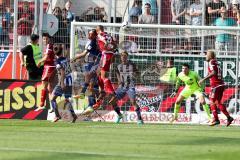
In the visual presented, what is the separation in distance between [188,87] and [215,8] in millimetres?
3461

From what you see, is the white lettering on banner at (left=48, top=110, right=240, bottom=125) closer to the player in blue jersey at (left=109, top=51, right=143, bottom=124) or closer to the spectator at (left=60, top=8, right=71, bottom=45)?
the player in blue jersey at (left=109, top=51, right=143, bottom=124)

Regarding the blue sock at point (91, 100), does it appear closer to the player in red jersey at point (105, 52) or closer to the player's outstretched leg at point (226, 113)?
the player in red jersey at point (105, 52)

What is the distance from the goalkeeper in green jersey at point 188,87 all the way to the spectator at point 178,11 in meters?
2.80

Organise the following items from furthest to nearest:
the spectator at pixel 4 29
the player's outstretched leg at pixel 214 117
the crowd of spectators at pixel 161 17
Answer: the spectator at pixel 4 29
the crowd of spectators at pixel 161 17
the player's outstretched leg at pixel 214 117

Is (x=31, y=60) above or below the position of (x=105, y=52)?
below

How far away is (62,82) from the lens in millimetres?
24578

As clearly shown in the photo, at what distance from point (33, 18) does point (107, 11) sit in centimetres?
223

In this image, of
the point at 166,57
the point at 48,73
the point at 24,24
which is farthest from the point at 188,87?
the point at 24,24

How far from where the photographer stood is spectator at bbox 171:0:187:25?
1046 inches

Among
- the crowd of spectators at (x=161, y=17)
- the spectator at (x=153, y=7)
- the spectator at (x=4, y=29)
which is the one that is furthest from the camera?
the spectator at (x=4, y=29)

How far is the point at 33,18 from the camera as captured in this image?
27.3m

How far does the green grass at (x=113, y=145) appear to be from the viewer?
1270 cm

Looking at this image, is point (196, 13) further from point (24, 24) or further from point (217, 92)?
point (24, 24)

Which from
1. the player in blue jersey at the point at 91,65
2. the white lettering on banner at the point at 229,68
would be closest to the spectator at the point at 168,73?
the white lettering on banner at the point at 229,68
